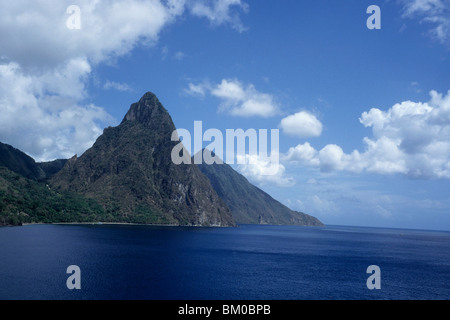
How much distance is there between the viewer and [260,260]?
445ft

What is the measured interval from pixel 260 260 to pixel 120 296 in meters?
73.9

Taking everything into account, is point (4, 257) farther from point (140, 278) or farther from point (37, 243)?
point (140, 278)

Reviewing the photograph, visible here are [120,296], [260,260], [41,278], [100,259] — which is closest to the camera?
[120,296]

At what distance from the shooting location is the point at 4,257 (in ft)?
360

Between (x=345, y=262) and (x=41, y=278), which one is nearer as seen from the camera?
(x=41, y=278)
